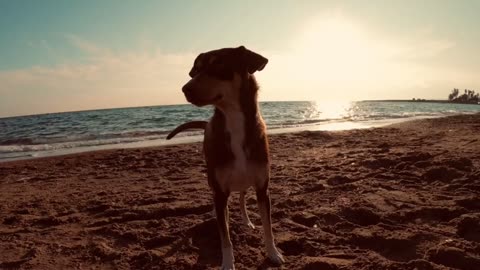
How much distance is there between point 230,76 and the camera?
11.9 ft

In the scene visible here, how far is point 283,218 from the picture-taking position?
496cm

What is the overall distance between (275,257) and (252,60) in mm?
1956

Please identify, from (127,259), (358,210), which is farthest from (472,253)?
(127,259)

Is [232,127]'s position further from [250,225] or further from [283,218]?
[283,218]

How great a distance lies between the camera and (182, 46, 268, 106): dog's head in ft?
11.4

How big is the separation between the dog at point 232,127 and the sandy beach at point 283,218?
2.21 feet

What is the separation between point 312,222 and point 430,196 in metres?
1.86

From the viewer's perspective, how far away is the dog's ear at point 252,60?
3736 millimetres

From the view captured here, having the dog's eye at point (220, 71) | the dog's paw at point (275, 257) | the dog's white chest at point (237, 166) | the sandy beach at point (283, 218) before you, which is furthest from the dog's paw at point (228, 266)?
the dog's eye at point (220, 71)

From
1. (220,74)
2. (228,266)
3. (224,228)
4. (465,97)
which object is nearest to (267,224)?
(224,228)

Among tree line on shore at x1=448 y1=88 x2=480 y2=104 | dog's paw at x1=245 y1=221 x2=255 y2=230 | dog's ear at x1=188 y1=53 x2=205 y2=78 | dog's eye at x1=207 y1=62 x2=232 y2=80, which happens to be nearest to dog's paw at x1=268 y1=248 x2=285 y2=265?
dog's paw at x1=245 y1=221 x2=255 y2=230

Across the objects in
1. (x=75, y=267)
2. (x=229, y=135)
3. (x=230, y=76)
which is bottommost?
(x=75, y=267)

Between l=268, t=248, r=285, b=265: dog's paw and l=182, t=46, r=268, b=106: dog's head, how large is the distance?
1.57 meters

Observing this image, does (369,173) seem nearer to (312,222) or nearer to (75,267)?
(312,222)
